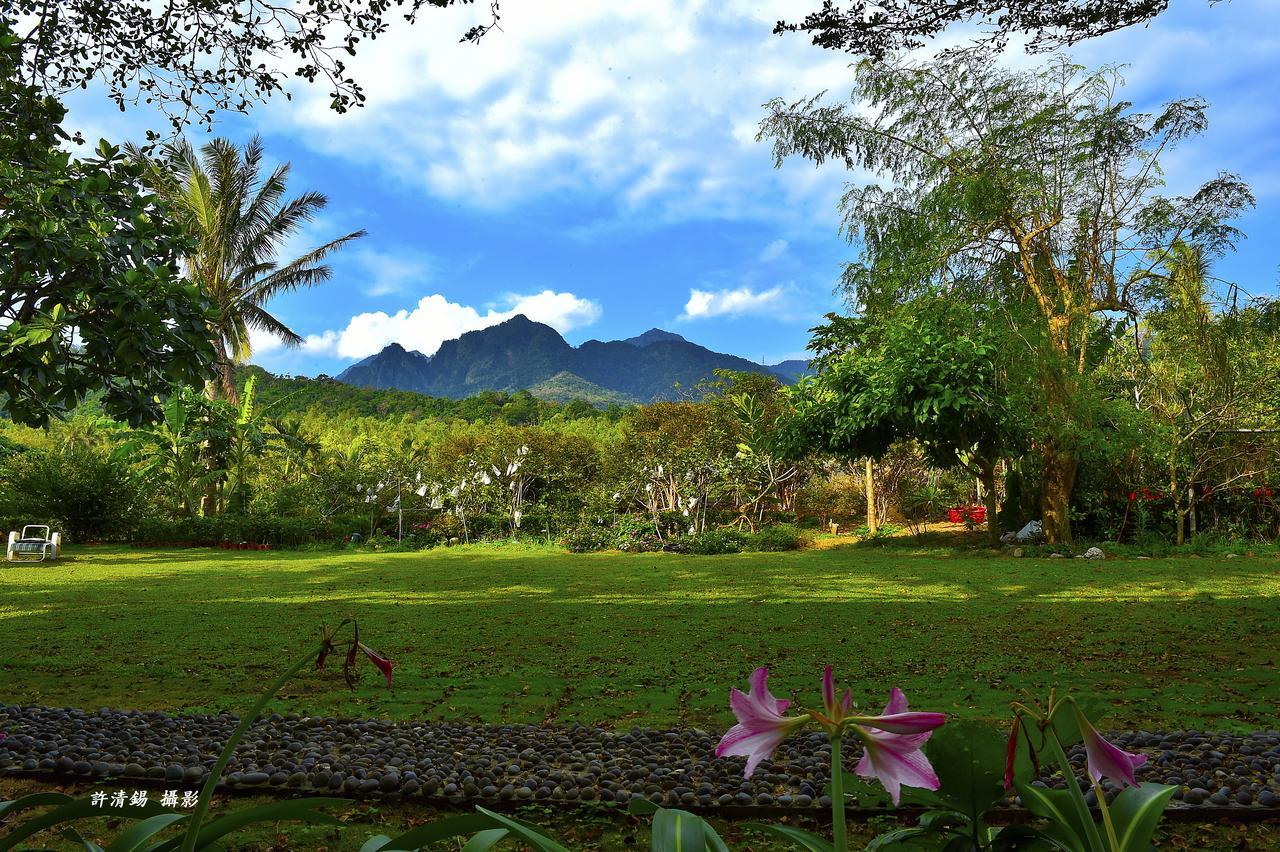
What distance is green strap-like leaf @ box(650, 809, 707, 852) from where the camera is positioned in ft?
2.82

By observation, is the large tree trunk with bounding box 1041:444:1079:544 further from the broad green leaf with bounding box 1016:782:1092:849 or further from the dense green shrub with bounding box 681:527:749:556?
the broad green leaf with bounding box 1016:782:1092:849

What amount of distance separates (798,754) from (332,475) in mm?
15418

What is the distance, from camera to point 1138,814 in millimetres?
976

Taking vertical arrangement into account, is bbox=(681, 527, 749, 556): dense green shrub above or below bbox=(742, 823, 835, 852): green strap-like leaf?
below

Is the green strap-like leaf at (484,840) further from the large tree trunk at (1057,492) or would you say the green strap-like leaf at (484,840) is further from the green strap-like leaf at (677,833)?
the large tree trunk at (1057,492)

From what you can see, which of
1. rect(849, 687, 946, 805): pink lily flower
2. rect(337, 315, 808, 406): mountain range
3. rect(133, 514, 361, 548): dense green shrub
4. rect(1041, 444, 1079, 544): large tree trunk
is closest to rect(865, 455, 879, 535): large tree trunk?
rect(1041, 444, 1079, 544): large tree trunk

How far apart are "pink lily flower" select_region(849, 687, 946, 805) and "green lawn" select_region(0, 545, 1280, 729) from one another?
2350 millimetres

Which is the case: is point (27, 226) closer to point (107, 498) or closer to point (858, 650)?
Answer: point (858, 650)

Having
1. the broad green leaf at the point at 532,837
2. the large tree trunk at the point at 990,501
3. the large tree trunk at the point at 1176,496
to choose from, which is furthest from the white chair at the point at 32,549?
the large tree trunk at the point at 1176,496

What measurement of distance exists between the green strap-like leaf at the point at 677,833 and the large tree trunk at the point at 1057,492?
1180 centimetres

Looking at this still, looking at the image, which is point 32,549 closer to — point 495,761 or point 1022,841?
point 495,761

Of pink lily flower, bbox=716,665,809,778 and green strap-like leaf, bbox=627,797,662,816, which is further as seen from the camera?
green strap-like leaf, bbox=627,797,662,816

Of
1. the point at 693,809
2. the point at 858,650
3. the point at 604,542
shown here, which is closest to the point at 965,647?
the point at 858,650

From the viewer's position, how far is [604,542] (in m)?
14.2
